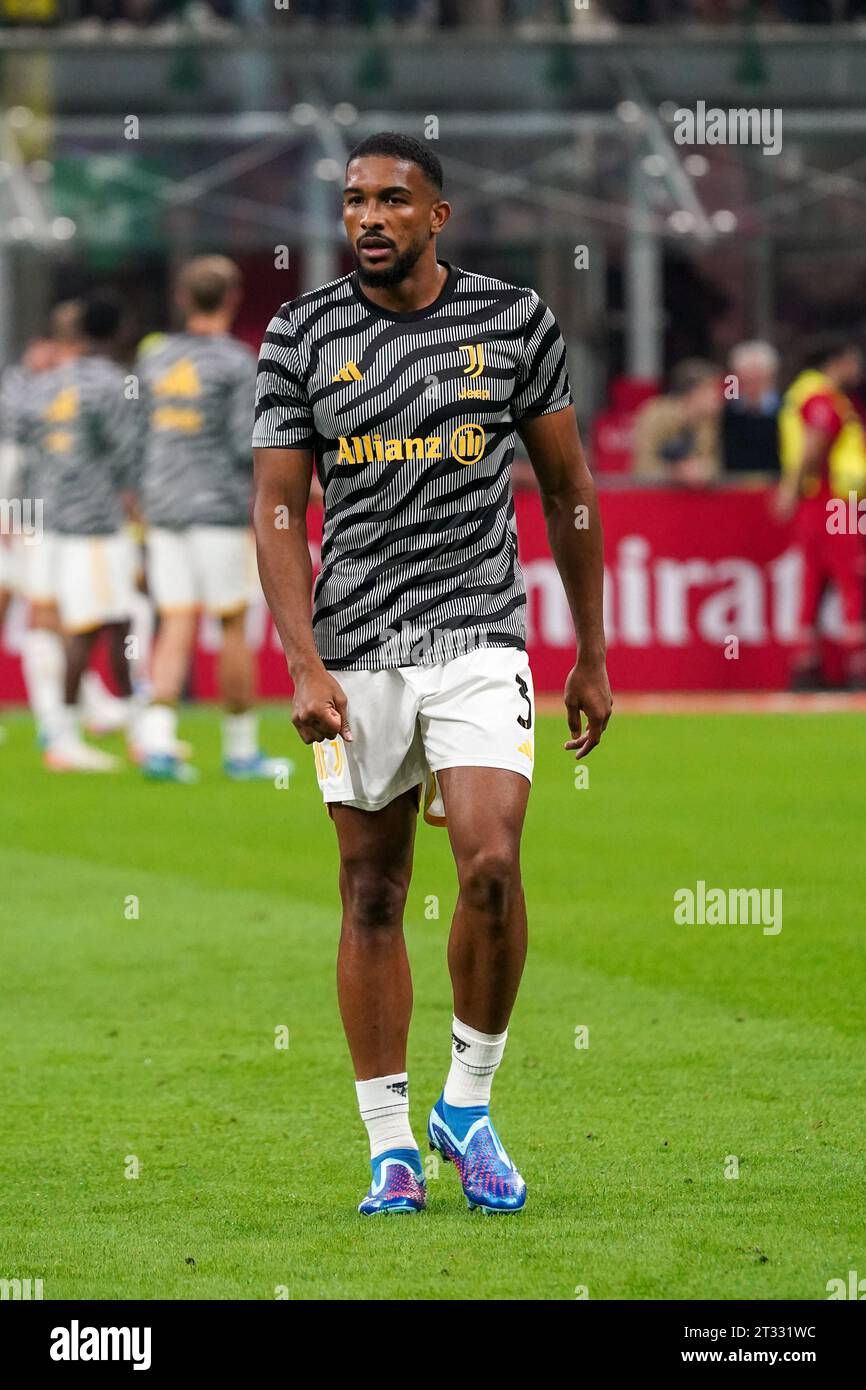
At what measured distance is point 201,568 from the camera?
1330 cm

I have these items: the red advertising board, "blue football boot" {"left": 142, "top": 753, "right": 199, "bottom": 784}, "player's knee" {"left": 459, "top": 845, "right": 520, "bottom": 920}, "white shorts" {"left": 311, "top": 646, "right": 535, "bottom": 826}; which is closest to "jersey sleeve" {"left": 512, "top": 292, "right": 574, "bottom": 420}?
"white shorts" {"left": 311, "top": 646, "right": 535, "bottom": 826}

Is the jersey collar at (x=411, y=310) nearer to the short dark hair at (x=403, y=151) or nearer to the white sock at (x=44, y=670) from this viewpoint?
the short dark hair at (x=403, y=151)

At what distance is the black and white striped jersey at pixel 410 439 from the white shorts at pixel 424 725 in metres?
0.04

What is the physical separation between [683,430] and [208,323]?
677 cm

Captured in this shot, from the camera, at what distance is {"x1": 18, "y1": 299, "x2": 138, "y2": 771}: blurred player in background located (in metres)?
14.1

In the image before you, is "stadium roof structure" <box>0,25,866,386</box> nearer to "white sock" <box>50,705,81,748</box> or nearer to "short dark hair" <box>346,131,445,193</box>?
"white sock" <box>50,705,81,748</box>

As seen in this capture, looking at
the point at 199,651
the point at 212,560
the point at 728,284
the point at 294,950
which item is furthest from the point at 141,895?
the point at 728,284

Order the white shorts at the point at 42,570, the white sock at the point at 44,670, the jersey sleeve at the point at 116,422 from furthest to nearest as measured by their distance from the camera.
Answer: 1. the white shorts at the point at 42,570
2. the white sock at the point at 44,670
3. the jersey sleeve at the point at 116,422

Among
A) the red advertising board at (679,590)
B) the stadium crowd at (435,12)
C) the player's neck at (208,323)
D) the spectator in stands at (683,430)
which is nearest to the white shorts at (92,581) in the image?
the player's neck at (208,323)

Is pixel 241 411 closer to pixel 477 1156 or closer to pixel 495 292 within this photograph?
pixel 495 292

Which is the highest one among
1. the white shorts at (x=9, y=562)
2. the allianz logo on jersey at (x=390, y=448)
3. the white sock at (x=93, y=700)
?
the white shorts at (x=9, y=562)

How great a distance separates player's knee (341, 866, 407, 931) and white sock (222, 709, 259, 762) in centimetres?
763

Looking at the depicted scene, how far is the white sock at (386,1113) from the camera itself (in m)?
5.31

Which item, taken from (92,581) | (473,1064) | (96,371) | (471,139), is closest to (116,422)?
(96,371)
